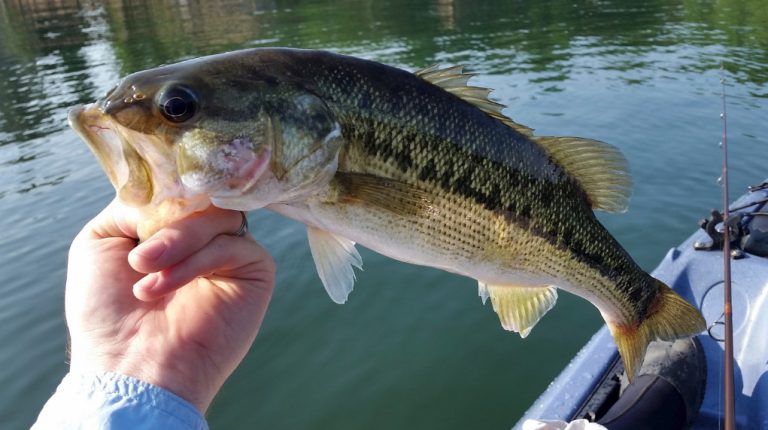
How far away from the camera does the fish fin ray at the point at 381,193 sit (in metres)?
2.06

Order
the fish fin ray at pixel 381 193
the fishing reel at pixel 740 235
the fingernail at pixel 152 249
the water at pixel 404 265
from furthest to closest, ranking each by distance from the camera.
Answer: the water at pixel 404 265, the fishing reel at pixel 740 235, the fish fin ray at pixel 381 193, the fingernail at pixel 152 249

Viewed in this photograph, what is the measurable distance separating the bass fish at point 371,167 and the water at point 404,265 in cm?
334

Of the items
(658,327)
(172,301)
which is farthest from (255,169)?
(658,327)

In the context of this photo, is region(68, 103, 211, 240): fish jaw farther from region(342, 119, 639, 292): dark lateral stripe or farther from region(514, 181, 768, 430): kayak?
region(514, 181, 768, 430): kayak

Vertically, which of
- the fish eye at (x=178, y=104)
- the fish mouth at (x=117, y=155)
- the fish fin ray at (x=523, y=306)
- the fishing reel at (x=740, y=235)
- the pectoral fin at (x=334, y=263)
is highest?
the fish eye at (x=178, y=104)

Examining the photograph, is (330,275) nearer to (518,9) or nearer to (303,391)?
(303,391)

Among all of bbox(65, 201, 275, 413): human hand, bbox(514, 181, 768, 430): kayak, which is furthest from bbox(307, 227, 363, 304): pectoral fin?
bbox(514, 181, 768, 430): kayak

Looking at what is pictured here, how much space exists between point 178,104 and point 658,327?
2.42 meters

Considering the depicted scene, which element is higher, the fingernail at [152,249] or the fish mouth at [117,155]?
the fish mouth at [117,155]

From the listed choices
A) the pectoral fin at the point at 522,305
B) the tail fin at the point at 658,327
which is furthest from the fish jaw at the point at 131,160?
the tail fin at the point at 658,327

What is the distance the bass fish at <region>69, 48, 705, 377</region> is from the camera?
186 centimetres

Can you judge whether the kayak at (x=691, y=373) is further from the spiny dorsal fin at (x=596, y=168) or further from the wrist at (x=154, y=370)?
the wrist at (x=154, y=370)

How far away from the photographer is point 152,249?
180cm

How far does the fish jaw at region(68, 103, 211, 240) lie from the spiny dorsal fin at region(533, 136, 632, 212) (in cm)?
152
